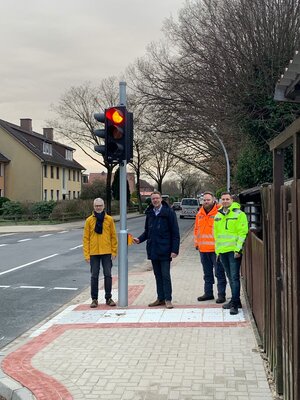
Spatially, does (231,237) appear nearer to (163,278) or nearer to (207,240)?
(207,240)

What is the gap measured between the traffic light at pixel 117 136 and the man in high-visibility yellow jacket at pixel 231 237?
1808 millimetres

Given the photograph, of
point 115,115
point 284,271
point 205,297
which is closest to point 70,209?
point 205,297

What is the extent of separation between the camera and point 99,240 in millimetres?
8312

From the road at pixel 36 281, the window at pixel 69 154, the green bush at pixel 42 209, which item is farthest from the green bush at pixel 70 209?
the window at pixel 69 154

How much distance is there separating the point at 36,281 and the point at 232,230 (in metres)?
6.03

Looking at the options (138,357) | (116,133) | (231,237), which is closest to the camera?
(138,357)

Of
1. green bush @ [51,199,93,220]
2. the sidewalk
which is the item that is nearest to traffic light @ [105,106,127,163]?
the sidewalk

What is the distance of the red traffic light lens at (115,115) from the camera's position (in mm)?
8125

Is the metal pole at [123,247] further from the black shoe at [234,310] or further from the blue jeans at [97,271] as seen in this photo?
the black shoe at [234,310]

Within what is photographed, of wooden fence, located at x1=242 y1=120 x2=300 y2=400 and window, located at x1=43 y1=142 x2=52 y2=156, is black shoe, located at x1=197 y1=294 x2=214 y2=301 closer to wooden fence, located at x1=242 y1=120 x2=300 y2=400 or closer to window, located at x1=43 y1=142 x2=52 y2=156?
wooden fence, located at x1=242 y1=120 x2=300 y2=400

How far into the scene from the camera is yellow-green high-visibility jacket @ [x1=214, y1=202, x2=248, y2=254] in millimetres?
7176

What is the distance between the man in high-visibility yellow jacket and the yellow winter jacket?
6.11 ft

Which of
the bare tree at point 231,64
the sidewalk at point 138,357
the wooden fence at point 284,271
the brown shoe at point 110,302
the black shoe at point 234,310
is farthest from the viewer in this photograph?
the bare tree at point 231,64

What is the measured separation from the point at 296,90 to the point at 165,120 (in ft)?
80.7
